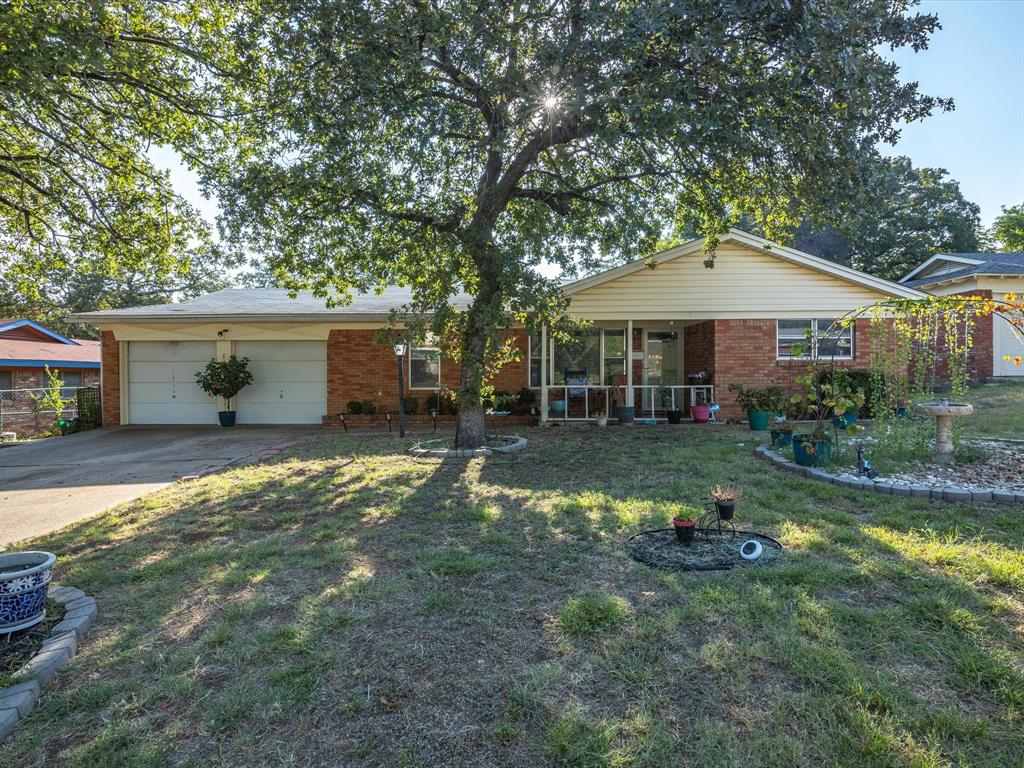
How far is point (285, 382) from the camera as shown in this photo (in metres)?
14.1

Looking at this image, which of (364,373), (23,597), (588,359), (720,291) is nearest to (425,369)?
(364,373)

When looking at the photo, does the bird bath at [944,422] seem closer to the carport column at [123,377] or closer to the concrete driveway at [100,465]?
the concrete driveway at [100,465]

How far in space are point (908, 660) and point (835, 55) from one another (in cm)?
589

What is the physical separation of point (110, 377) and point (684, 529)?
597 inches

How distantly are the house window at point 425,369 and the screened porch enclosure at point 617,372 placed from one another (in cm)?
244

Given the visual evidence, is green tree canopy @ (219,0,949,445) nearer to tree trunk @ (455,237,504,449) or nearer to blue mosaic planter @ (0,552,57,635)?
tree trunk @ (455,237,504,449)

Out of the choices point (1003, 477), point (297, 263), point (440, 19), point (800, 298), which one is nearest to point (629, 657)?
point (1003, 477)

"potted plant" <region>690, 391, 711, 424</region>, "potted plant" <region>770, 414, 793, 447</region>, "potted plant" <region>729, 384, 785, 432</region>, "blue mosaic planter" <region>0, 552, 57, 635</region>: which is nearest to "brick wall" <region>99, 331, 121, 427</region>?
"blue mosaic planter" <region>0, 552, 57, 635</region>

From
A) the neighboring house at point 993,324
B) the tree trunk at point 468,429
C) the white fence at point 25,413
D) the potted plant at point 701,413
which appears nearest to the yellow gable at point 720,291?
the potted plant at point 701,413

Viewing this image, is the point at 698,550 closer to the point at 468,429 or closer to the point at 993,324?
the point at 468,429

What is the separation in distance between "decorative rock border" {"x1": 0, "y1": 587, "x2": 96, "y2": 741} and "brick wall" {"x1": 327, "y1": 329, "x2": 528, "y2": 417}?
10.2 m

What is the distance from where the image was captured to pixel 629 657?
9.22ft

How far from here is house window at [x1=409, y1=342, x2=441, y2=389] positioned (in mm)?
14062

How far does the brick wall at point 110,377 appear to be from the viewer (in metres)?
13.9
